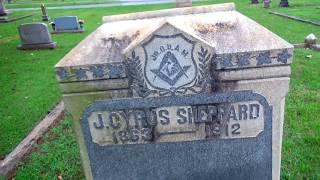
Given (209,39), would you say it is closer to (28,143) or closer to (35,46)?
(28,143)

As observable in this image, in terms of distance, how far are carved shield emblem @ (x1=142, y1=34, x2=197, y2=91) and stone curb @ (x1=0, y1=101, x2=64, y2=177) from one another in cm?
247

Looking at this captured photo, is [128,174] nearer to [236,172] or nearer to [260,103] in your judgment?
[236,172]

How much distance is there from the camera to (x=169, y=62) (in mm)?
1777

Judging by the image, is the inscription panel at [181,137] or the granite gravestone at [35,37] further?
the granite gravestone at [35,37]

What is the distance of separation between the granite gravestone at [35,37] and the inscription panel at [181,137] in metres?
8.85

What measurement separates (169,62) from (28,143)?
2.92 meters

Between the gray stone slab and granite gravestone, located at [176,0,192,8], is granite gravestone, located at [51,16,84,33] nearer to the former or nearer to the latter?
granite gravestone, located at [176,0,192,8]

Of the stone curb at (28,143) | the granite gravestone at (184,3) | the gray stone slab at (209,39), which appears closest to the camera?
the gray stone slab at (209,39)

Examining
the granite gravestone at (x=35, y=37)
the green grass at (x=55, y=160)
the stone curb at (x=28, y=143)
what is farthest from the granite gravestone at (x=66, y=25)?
the green grass at (x=55, y=160)

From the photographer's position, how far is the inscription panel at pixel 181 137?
6.10 ft

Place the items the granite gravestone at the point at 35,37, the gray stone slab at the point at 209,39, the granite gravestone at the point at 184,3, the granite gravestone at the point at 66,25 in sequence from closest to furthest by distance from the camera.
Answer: the gray stone slab at the point at 209,39
the granite gravestone at the point at 184,3
the granite gravestone at the point at 35,37
the granite gravestone at the point at 66,25

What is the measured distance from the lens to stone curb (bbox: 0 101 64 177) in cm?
366

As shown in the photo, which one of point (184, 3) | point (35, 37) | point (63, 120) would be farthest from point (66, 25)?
point (184, 3)

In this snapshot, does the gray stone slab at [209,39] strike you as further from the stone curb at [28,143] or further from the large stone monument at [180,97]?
the stone curb at [28,143]
